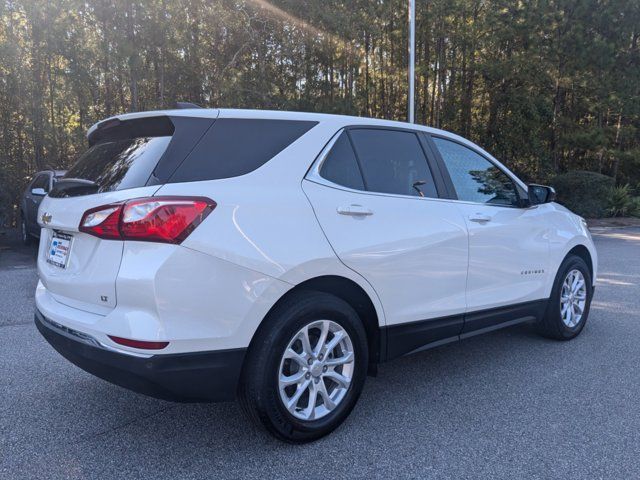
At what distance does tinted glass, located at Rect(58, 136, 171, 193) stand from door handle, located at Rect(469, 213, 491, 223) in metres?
2.15

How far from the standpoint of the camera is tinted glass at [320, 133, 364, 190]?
3100 millimetres

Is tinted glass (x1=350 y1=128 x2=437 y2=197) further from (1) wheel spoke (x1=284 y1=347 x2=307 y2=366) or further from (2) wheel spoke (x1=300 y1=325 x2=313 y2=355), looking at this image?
(1) wheel spoke (x1=284 y1=347 x2=307 y2=366)

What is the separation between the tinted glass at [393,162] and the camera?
334 cm

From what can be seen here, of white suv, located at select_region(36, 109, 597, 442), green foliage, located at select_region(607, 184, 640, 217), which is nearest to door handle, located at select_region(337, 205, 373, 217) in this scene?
white suv, located at select_region(36, 109, 597, 442)

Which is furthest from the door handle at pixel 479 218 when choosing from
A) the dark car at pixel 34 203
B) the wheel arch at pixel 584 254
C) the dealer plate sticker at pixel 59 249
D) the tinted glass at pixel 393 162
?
the dark car at pixel 34 203

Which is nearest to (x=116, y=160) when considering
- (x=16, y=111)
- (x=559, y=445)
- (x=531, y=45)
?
(x=559, y=445)

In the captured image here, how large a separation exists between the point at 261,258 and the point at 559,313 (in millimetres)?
3214

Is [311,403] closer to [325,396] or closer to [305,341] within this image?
[325,396]

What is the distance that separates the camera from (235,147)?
2824 millimetres

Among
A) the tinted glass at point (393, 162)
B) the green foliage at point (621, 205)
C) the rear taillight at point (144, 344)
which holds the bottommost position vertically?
the green foliage at point (621, 205)

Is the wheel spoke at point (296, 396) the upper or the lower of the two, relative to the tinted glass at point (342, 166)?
lower

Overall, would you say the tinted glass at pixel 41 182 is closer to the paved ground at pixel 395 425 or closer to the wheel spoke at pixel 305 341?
the paved ground at pixel 395 425

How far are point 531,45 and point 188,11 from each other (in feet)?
39.5

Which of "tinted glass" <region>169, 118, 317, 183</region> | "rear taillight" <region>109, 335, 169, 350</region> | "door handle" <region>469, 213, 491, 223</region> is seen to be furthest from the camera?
"door handle" <region>469, 213, 491, 223</region>
